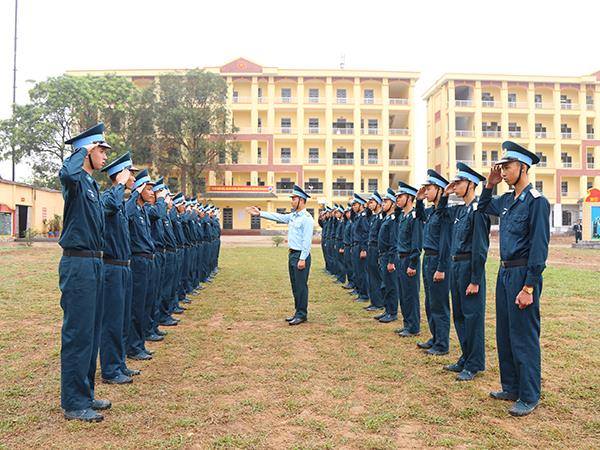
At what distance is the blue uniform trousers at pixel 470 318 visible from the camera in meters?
5.27

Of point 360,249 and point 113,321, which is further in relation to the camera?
point 360,249

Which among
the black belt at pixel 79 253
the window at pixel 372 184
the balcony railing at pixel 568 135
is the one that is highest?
the balcony railing at pixel 568 135

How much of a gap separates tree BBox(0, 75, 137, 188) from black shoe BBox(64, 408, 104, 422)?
31702 millimetres

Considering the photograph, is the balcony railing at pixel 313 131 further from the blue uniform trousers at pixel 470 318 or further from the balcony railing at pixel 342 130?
the blue uniform trousers at pixel 470 318

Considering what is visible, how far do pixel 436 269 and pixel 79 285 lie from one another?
4182 millimetres

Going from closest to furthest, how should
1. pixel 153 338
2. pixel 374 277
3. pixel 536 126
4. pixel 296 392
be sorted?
pixel 296 392, pixel 153 338, pixel 374 277, pixel 536 126

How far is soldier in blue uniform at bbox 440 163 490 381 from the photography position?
527 cm

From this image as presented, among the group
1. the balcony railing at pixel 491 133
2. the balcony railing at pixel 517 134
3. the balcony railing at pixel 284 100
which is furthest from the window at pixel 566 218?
the balcony railing at pixel 284 100

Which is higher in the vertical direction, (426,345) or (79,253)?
(79,253)

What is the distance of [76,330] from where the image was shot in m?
4.07

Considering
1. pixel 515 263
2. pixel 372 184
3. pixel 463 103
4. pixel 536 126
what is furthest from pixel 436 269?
pixel 536 126

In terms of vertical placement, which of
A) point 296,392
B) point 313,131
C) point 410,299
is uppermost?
point 313,131

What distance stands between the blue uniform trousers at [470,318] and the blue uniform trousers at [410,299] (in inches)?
70.2

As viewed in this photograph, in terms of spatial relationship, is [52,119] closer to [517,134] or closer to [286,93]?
[286,93]
